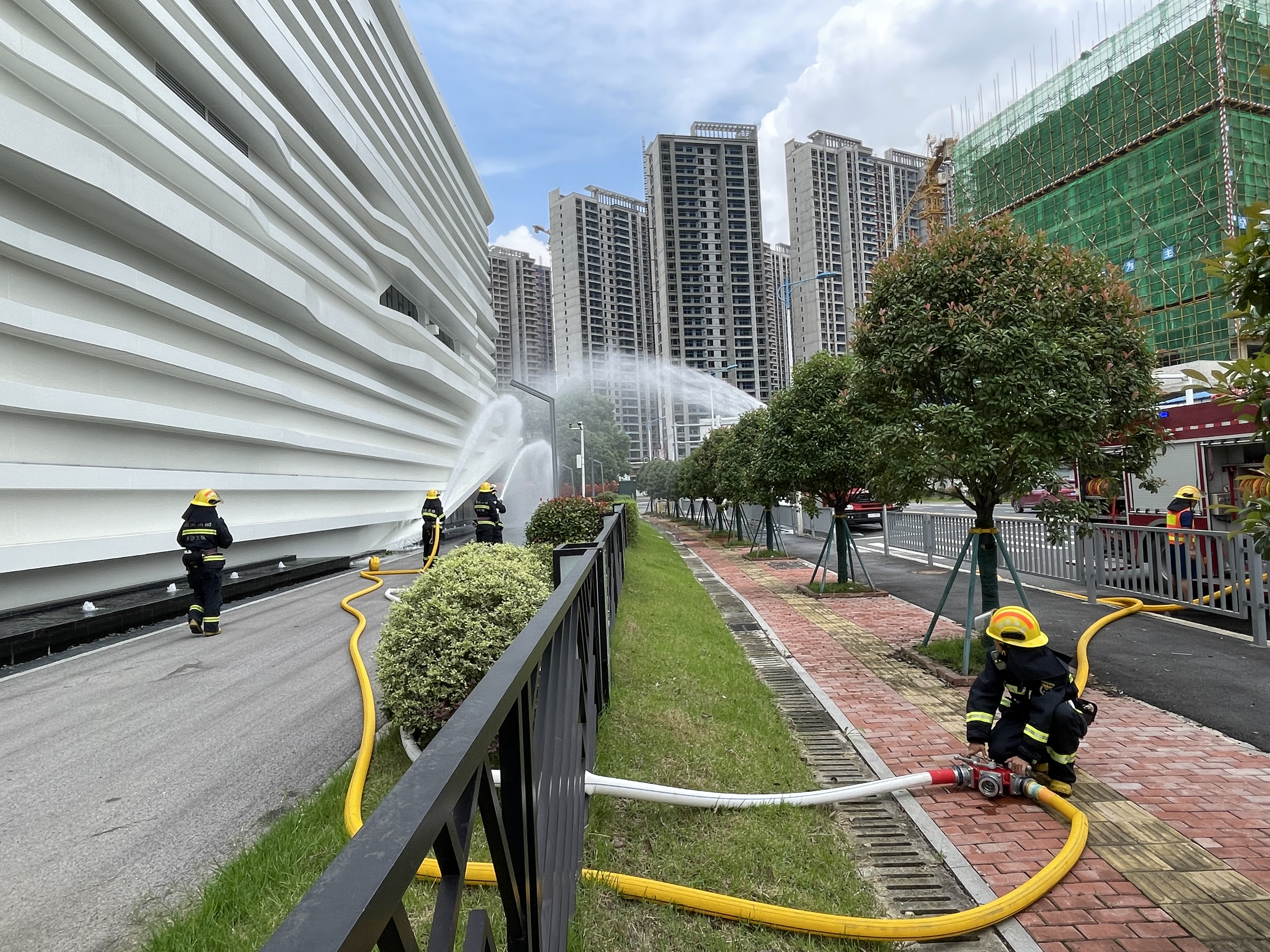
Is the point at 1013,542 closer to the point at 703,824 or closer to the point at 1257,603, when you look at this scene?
the point at 1257,603

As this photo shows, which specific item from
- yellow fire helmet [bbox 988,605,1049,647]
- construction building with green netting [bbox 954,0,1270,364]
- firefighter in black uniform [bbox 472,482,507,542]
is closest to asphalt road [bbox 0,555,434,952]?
yellow fire helmet [bbox 988,605,1049,647]

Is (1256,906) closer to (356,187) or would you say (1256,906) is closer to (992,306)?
(992,306)

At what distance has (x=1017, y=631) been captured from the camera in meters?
4.19

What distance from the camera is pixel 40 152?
368 inches

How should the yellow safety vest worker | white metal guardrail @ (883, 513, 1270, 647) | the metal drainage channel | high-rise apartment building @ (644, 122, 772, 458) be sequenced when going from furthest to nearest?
high-rise apartment building @ (644, 122, 772, 458) → the yellow safety vest worker → white metal guardrail @ (883, 513, 1270, 647) → the metal drainage channel

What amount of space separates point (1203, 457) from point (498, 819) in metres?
12.7

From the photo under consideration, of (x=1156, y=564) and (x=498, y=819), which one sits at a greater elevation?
(x=498, y=819)

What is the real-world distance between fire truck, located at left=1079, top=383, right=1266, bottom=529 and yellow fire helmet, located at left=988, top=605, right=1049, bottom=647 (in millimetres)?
6321

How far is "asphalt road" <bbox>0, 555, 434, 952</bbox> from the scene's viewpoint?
3.06m

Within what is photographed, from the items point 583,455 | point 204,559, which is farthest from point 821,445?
point 583,455

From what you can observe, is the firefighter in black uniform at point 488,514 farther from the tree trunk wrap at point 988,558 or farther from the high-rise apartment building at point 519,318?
the high-rise apartment building at point 519,318

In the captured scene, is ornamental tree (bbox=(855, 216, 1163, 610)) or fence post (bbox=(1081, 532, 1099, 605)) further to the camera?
fence post (bbox=(1081, 532, 1099, 605))

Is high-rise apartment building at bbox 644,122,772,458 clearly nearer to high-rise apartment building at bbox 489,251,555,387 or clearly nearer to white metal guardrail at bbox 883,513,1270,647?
high-rise apartment building at bbox 489,251,555,387

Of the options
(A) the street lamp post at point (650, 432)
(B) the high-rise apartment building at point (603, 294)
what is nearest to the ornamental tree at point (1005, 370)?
(B) the high-rise apartment building at point (603, 294)
